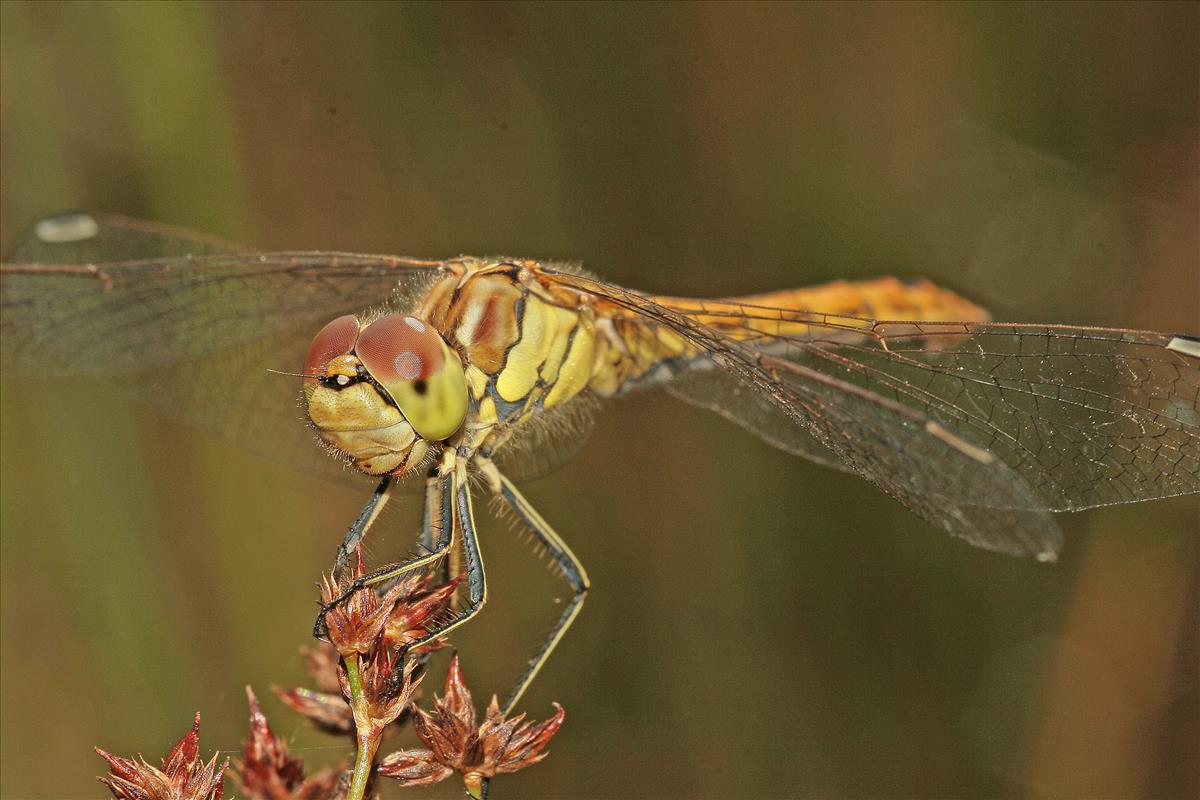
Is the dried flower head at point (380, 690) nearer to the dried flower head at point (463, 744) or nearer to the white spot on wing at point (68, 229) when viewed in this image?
the dried flower head at point (463, 744)

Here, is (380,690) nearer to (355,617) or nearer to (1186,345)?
(355,617)

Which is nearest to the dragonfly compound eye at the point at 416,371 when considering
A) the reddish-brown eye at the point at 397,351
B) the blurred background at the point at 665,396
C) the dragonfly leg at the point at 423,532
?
the reddish-brown eye at the point at 397,351

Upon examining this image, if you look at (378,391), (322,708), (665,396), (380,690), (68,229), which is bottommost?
(322,708)

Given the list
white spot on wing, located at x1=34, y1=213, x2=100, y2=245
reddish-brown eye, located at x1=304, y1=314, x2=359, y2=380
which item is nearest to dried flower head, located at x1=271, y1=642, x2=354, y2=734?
reddish-brown eye, located at x1=304, y1=314, x2=359, y2=380

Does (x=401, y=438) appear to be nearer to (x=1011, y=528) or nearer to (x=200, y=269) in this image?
(x=200, y=269)

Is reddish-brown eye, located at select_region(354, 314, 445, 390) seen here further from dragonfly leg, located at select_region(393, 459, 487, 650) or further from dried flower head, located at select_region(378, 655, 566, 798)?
dried flower head, located at select_region(378, 655, 566, 798)

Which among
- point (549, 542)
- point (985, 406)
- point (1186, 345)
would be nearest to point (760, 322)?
point (985, 406)
